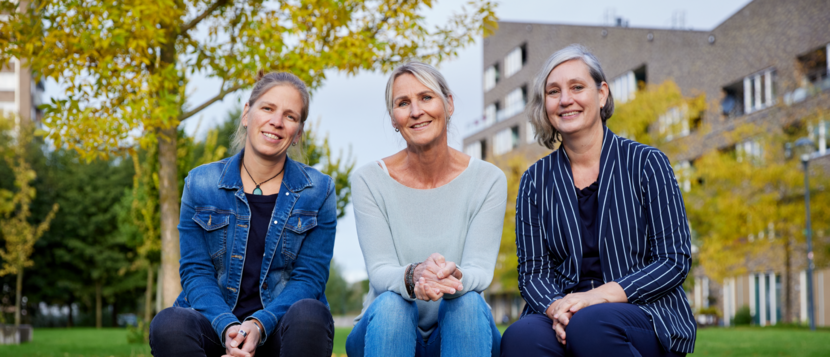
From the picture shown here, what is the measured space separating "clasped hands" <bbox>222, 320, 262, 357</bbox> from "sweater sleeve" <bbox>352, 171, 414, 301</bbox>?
0.59m

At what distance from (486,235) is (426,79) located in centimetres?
80

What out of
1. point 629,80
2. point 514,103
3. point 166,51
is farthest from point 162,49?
point 514,103

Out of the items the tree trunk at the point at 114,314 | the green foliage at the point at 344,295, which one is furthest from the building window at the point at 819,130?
the green foliage at the point at 344,295

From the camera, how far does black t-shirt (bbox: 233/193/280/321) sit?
3252 mm

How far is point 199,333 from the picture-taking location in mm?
2846

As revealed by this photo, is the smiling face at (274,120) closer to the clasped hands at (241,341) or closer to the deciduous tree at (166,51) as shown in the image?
the clasped hands at (241,341)

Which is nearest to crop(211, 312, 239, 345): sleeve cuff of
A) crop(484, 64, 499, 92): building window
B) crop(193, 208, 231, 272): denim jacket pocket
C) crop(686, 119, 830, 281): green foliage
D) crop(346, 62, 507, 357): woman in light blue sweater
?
crop(193, 208, 231, 272): denim jacket pocket

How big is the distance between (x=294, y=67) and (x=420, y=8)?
151cm

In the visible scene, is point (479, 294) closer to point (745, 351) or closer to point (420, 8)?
point (420, 8)

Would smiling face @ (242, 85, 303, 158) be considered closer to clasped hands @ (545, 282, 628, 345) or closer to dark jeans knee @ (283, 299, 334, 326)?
dark jeans knee @ (283, 299, 334, 326)

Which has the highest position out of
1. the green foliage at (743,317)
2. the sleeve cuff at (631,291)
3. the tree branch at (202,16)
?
the tree branch at (202,16)

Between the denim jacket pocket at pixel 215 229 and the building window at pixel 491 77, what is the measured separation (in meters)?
51.3

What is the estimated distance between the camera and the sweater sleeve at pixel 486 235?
316cm

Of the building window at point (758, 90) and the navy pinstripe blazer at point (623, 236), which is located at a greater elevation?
the building window at point (758, 90)
